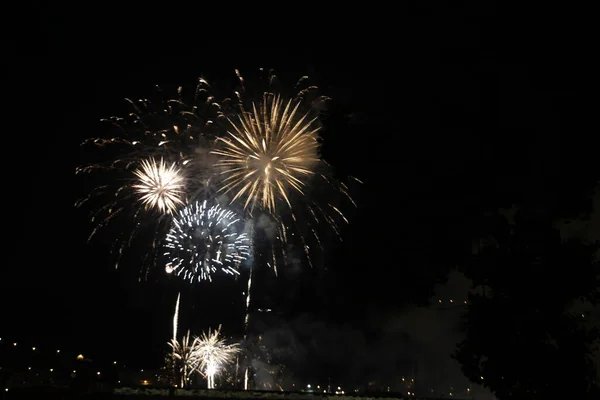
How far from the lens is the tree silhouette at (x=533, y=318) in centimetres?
1783

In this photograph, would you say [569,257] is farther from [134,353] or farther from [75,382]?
[134,353]

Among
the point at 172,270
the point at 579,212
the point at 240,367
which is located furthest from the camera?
the point at 240,367

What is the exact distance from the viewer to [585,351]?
17859 millimetres

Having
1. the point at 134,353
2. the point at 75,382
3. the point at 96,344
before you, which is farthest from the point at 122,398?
the point at 134,353

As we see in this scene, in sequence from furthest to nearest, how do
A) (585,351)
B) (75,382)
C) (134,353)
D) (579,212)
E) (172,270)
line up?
(134,353), (172,270), (75,382), (579,212), (585,351)

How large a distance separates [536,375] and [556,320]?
181 centimetres

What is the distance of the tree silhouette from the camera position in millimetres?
17828

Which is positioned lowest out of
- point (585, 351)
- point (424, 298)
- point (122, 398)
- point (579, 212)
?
point (122, 398)

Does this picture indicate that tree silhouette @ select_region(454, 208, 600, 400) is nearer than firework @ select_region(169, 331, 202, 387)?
Yes

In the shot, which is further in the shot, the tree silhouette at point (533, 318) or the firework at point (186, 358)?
the firework at point (186, 358)

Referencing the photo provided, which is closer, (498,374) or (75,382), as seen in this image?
(498,374)

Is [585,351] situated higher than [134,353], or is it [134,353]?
[134,353]

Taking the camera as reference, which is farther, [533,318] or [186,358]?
[186,358]

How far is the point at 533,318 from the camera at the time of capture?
18125 mm
